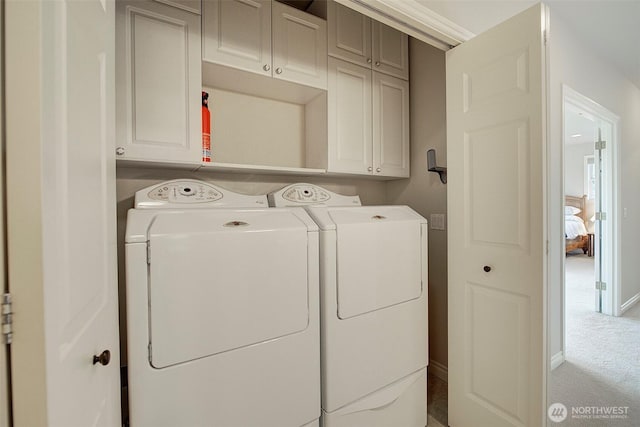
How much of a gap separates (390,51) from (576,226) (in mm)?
6557

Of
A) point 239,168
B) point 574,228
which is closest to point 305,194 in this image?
point 239,168

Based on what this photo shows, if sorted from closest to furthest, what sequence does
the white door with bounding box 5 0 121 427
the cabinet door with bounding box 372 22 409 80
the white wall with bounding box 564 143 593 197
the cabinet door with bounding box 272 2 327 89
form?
the white door with bounding box 5 0 121 427 → the cabinet door with bounding box 272 2 327 89 → the cabinet door with bounding box 372 22 409 80 → the white wall with bounding box 564 143 593 197

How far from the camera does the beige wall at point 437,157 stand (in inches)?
81.3

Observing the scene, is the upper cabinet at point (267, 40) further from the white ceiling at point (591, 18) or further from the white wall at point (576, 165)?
the white wall at point (576, 165)

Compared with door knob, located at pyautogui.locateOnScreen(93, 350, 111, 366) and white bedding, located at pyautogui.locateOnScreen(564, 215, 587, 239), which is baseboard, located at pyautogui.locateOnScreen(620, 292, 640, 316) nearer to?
white bedding, located at pyautogui.locateOnScreen(564, 215, 587, 239)

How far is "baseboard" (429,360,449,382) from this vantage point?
2.11 meters

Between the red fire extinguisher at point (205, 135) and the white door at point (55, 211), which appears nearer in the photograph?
the white door at point (55, 211)

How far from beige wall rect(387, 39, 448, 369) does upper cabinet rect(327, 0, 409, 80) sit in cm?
14

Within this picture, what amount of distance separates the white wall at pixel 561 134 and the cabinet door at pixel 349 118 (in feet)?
3.39

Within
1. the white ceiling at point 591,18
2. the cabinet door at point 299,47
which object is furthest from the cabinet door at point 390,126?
the white ceiling at point 591,18

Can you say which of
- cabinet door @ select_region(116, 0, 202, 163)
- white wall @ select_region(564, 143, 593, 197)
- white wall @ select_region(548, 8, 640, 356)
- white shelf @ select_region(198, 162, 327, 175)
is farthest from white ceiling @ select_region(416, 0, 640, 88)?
white wall @ select_region(564, 143, 593, 197)

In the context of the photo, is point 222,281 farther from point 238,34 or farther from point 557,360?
point 557,360

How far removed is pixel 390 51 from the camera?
2.12 metres

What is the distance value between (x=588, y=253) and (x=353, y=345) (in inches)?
299
